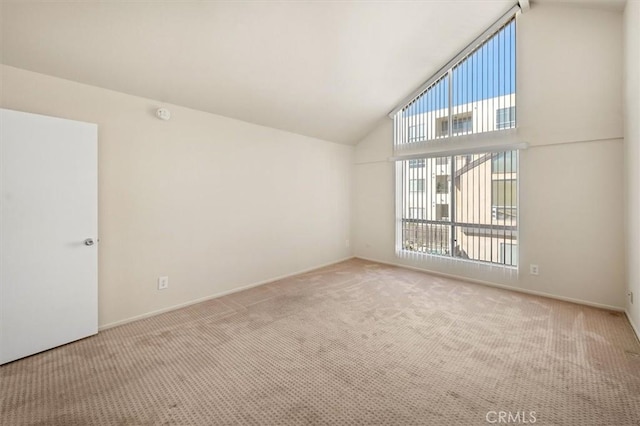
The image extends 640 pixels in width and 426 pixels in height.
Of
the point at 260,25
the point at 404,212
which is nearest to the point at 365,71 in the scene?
the point at 260,25

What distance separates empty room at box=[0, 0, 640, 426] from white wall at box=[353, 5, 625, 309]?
2 cm

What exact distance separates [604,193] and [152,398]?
4635 mm

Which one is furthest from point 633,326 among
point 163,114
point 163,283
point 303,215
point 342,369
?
point 163,114

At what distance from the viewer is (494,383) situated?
70.3 inches

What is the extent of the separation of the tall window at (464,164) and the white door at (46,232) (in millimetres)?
4275

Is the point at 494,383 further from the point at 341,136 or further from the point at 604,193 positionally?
the point at 341,136

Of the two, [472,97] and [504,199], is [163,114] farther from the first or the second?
[504,199]

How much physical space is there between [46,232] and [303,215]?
3.07 m

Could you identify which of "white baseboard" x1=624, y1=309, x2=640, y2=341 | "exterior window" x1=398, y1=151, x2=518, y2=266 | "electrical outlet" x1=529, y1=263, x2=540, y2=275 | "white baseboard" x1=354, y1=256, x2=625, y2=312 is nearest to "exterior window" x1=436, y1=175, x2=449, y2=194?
"exterior window" x1=398, y1=151, x2=518, y2=266

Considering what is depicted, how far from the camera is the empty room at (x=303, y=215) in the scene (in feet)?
5.88

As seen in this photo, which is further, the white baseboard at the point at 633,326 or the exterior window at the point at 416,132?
the exterior window at the point at 416,132
